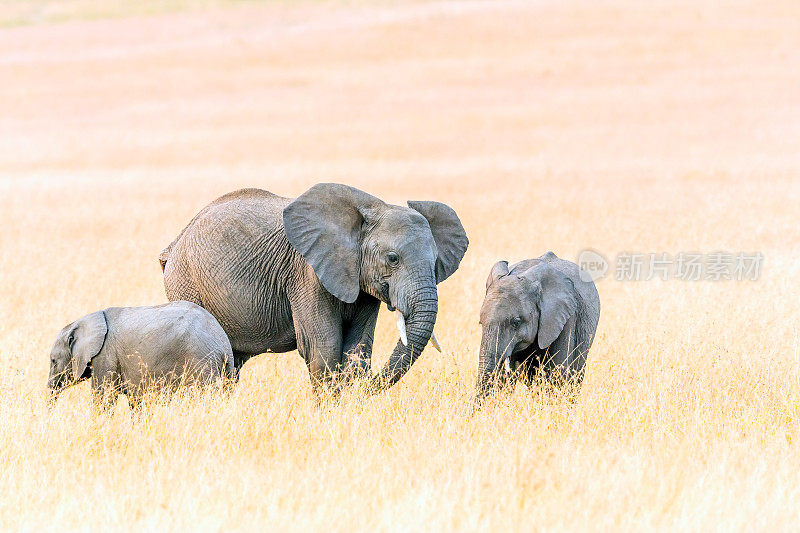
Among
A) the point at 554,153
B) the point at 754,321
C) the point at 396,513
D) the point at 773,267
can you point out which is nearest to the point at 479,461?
the point at 396,513

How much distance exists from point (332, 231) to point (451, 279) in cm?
579

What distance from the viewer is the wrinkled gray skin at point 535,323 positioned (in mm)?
7316

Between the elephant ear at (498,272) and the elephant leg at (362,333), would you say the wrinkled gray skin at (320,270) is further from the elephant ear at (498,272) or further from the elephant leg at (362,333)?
the elephant ear at (498,272)

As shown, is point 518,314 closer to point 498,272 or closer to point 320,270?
point 498,272

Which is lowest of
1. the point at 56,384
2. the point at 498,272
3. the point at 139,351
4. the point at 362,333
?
the point at 56,384

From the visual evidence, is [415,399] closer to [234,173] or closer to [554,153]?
[234,173]

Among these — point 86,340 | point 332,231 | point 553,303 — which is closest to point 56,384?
point 86,340

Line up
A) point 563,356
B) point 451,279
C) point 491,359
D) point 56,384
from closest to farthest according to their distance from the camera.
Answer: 1. point 491,359
2. point 56,384
3. point 563,356
4. point 451,279

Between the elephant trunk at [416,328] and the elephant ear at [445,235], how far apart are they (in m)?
0.72

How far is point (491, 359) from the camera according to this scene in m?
7.29

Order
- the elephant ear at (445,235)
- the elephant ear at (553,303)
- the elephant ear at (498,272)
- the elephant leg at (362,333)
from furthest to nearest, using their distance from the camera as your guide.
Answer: the elephant ear at (445,235) < the elephant leg at (362,333) < the elephant ear at (498,272) < the elephant ear at (553,303)

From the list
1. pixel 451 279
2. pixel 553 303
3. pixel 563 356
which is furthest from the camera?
pixel 451 279

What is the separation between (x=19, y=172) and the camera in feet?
105
